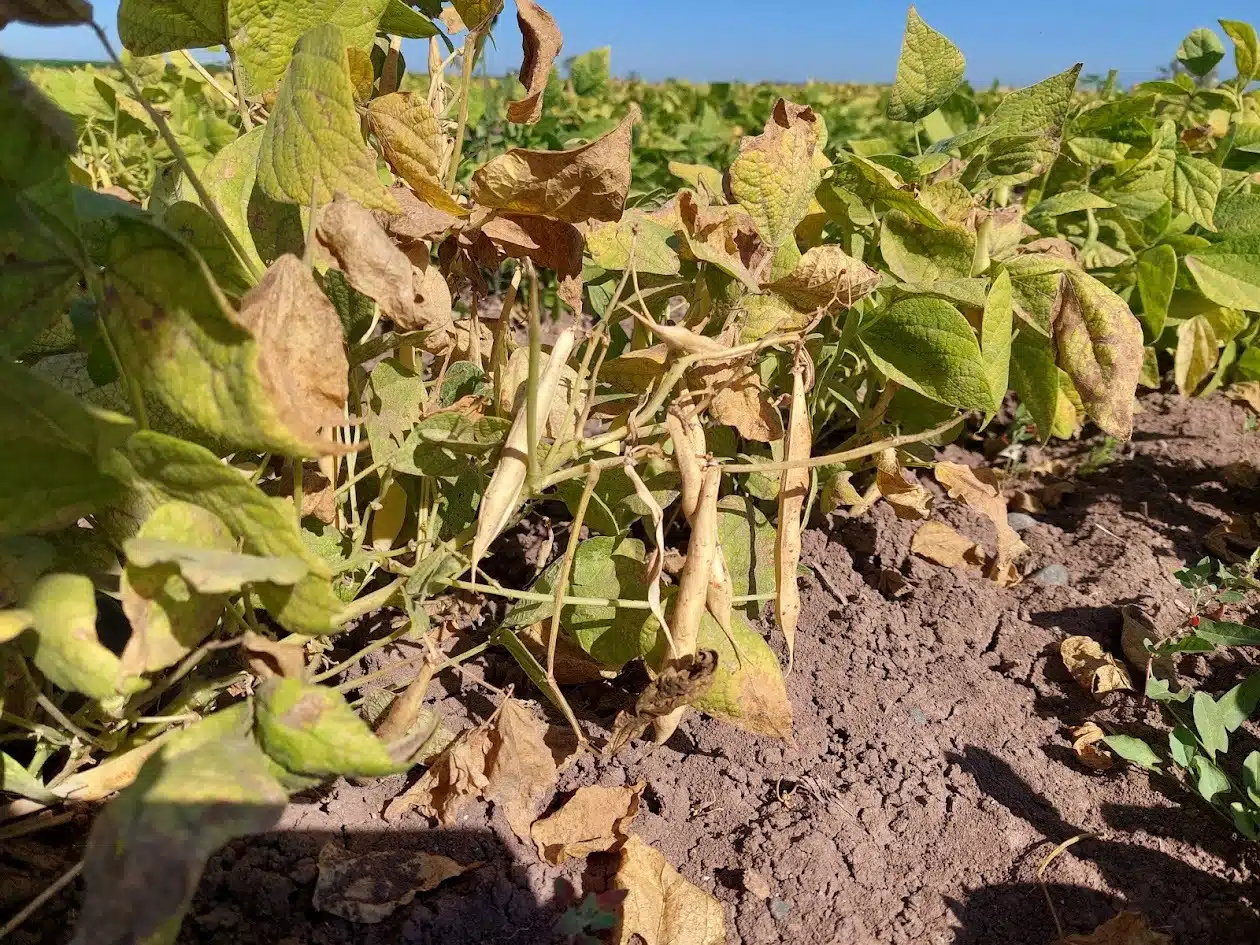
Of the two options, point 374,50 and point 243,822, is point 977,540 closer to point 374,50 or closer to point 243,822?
point 374,50

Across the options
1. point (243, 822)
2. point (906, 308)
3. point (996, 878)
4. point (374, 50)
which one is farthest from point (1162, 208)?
point (243, 822)

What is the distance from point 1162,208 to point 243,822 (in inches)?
75.7

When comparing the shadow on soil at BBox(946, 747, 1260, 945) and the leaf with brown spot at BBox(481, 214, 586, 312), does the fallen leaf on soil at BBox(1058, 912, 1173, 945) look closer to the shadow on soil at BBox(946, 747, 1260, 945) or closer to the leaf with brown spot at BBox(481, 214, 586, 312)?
the shadow on soil at BBox(946, 747, 1260, 945)

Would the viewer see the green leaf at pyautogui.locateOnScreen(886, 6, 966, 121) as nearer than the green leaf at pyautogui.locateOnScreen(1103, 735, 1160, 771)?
No

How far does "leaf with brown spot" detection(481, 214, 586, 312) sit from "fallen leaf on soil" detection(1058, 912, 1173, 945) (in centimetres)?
87

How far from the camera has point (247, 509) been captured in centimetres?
65

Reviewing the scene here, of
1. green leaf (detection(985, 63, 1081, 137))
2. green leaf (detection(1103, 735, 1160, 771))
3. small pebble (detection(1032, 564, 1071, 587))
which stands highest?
green leaf (detection(985, 63, 1081, 137))

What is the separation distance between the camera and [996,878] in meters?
1.04

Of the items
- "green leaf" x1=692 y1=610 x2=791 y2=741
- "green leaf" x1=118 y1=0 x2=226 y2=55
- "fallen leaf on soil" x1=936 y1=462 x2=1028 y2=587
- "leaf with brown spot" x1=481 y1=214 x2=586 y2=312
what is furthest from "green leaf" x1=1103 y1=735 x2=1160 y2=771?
"green leaf" x1=118 y1=0 x2=226 y2=55

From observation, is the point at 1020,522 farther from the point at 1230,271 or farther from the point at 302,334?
the point at 302,334

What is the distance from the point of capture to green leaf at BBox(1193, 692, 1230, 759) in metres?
1.11

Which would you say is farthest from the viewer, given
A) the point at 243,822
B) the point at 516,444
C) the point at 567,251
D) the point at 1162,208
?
the point at 1162,208

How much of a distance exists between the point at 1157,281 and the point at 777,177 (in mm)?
974

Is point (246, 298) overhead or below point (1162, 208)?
below
